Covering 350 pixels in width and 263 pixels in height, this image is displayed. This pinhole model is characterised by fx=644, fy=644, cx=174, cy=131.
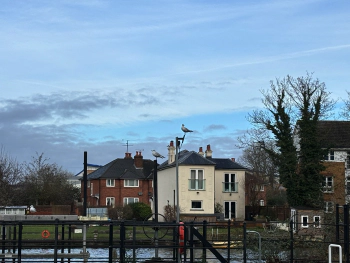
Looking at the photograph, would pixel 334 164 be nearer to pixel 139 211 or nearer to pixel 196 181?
pixel 196 181

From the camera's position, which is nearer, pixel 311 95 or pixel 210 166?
pixel 311 95

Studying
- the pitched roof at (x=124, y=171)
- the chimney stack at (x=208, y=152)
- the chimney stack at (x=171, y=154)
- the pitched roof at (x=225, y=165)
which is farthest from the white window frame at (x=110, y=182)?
the pitched roof at (x=225, y=165)

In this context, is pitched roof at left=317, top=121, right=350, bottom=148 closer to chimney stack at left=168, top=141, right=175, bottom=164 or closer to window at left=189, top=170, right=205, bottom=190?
window at left=189, top=170, right=205, bottom=190

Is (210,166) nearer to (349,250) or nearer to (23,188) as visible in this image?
(23,188)

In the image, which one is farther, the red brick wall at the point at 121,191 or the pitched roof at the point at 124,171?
the pitched roof at the point at 124,171

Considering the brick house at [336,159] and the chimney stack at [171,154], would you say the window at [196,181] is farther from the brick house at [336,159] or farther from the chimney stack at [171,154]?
the brick house at [336,159]

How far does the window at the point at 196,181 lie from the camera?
6134cm

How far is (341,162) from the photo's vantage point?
58.0m

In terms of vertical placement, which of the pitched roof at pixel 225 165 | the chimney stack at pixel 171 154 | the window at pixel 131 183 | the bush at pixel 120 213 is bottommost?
the bush at pixel 120 213

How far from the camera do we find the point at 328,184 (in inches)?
2213

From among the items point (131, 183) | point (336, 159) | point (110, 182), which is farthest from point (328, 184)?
point (110, 182)

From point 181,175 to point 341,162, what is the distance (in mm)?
14794

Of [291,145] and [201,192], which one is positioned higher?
[291,145]

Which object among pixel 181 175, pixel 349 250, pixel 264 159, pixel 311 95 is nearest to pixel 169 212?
pixel 181 175
